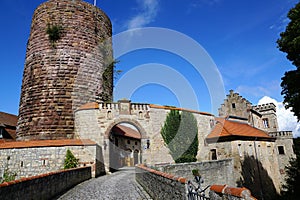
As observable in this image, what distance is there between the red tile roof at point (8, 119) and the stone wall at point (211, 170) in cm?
2020

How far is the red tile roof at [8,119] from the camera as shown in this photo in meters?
24.6

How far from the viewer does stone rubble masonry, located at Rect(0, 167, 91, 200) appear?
18.9 feet

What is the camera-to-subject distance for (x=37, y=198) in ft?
24.2

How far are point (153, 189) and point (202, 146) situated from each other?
50.9 feet

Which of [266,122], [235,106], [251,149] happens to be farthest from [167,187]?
[266,122]

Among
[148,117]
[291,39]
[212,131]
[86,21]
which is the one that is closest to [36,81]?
[86,21]

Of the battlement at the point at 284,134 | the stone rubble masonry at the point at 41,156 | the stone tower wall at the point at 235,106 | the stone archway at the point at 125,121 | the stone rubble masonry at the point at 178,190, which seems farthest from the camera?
the stone tower wall at the point at 235,106

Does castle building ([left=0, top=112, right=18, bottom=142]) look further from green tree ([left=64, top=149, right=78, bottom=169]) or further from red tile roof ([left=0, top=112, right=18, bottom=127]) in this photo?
green tree ([left=64, top=149, right=78, bottom=169])

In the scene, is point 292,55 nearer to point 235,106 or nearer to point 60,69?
point 60,69

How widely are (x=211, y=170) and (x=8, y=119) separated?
2417 cm

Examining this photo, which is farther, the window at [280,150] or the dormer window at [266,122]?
the dormer window at [266,122]

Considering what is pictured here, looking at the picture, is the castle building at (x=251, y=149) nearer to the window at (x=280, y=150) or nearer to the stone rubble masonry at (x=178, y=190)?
the window at (x=280, y=150)

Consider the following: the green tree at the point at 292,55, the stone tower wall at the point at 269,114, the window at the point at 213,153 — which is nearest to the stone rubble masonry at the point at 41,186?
the green tree at the point at 292,55

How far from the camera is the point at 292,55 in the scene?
12039mm
